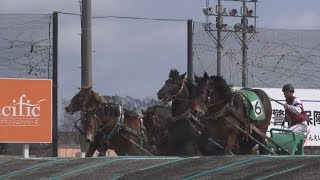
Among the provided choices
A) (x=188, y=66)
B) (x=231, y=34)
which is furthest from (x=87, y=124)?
(x=231, y=34)

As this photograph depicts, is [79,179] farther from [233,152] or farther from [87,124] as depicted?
[87,124]

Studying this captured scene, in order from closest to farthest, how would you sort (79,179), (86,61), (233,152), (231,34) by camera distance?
(79,179) < (233,152) < (86,61) < (231,34)

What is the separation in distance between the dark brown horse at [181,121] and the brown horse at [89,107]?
1303 mm

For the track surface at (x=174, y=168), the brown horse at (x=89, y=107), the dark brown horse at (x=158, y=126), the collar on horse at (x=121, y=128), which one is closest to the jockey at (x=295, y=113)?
the dark brown horse at (x=158, y=126)

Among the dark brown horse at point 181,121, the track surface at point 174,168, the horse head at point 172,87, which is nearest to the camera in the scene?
the track surface at point 174,168

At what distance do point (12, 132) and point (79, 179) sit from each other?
11.7 m

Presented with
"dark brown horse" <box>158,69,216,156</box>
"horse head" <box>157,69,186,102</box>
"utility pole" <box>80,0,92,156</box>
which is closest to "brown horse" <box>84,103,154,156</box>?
"dark brown horse" <box>158,69,216,156</box>

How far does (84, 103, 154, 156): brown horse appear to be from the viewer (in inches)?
556

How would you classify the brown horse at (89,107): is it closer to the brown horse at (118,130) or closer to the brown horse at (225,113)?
the brown horse at (118,130)

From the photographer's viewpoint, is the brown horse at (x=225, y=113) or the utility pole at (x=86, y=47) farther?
the utility pole at (x=86, y=47)

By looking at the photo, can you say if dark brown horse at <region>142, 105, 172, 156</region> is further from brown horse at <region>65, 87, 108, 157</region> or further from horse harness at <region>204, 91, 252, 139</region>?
horse harness at <region>204, 91, 252, 139</region>

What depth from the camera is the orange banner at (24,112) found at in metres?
20.5

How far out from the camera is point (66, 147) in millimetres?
25266

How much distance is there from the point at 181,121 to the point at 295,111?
1845mm
